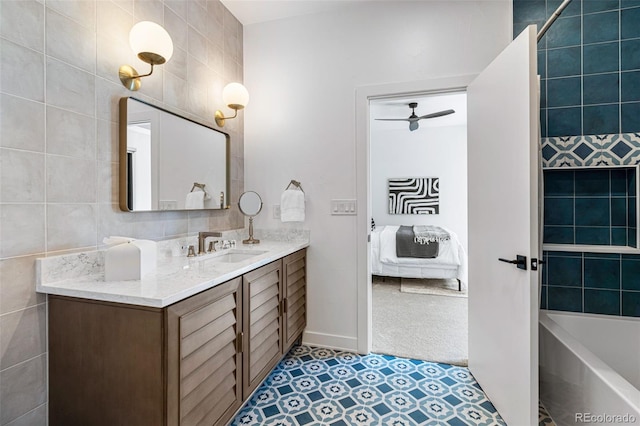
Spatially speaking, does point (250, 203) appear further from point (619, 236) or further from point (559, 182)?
point (619, 236)

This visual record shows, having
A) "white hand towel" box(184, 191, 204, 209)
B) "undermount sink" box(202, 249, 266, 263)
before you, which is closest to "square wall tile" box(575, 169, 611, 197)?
"undermount sink" box(202, 249, 266, 263)

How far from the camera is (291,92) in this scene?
2.47 metres

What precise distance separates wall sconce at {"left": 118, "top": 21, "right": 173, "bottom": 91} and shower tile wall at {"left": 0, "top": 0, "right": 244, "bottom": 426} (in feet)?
0.16

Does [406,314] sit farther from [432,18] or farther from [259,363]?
[432,18]

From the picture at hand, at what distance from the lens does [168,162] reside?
1791 millimetres

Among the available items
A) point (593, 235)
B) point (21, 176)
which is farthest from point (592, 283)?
point (21, 176)

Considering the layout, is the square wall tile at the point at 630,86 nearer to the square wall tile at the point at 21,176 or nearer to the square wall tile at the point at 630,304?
the square wall tile at the point at 630,304

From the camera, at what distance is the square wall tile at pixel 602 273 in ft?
6.28

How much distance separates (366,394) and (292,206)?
1.34 metres

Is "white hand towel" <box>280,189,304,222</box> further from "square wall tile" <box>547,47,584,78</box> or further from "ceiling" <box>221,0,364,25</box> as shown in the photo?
"square wall tile" <box>547,47,584,78</box>

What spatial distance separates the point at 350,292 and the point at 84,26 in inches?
84.8

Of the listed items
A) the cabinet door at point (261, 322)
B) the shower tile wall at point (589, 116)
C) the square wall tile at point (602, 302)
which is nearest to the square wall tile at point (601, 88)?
the shower tile wall at point (589, 116)

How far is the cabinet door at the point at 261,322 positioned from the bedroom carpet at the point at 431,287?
2.37 m

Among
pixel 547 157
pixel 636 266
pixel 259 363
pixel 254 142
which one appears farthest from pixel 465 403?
pixel 254 142
